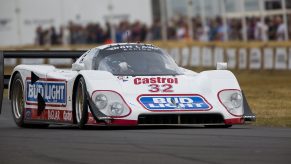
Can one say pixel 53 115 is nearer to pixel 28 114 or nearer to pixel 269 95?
pixel 28 114

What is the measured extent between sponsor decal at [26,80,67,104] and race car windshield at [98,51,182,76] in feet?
2.05

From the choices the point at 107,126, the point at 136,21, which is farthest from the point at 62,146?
the point at 136,21

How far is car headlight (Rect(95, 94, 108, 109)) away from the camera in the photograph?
1451 centimetres

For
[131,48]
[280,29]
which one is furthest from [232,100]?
[280,29]

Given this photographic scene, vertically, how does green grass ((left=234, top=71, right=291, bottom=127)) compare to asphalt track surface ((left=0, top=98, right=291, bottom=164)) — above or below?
above

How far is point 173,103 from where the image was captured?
14.5 meters

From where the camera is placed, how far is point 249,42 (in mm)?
39188

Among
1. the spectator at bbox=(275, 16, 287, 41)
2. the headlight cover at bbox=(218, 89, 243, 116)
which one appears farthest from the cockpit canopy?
the spectator at bbox=(275, 16, 287, 41)

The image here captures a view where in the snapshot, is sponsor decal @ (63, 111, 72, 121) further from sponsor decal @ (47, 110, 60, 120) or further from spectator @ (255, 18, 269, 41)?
spectator @ (255, 18, 269, 41)

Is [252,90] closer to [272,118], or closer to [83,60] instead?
[272,118]

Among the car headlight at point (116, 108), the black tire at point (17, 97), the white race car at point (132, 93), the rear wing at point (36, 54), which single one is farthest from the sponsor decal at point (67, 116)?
the rear wing at point (36, 54)

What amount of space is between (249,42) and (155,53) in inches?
913

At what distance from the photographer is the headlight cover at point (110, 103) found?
1442 cm

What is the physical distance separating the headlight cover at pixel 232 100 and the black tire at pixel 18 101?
3279 millimetres
